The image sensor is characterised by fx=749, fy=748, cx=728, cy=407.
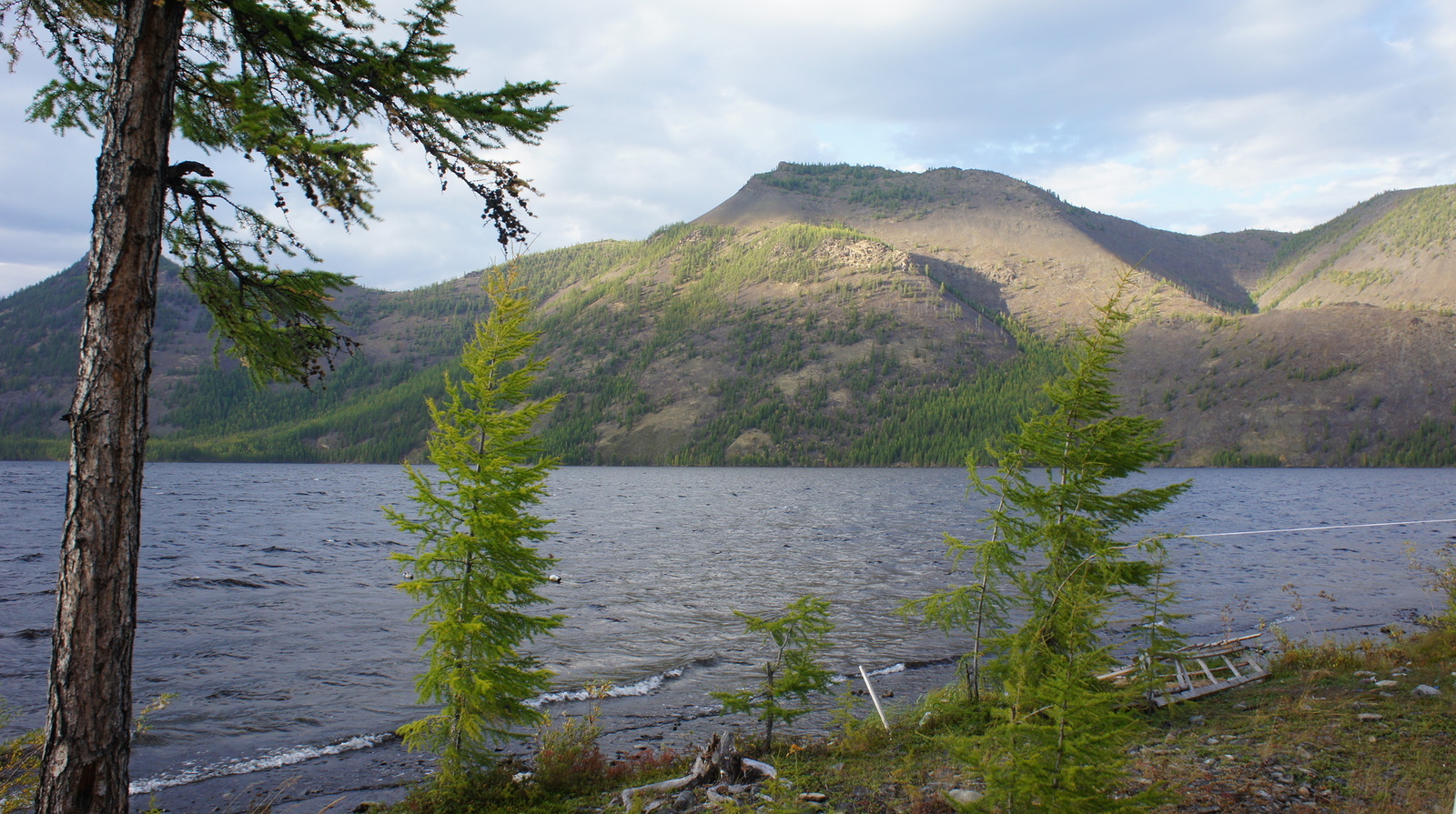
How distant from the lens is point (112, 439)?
230 inches

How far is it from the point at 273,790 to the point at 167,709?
782 cm

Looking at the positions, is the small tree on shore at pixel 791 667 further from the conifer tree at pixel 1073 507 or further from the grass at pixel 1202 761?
the conifer tree at pixel 1073 507

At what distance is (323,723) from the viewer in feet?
61.3

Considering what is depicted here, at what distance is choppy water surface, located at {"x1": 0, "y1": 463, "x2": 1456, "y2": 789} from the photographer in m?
20.4

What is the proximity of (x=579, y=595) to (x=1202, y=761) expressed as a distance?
29.6 metres

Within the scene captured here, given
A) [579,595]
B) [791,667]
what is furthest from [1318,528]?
[791,667]

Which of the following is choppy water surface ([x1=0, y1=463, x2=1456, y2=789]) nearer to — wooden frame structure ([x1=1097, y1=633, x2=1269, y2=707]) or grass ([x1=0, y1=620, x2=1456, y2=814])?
grass ([x1=0, y1=620, x2=1456, y2=814])

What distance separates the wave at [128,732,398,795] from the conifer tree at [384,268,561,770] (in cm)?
665

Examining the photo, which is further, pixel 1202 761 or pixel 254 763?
pixel 254 763

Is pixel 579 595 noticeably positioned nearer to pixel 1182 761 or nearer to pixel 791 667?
pixel 791 667

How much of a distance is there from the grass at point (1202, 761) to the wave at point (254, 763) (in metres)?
5.87

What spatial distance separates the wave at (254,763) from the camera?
1495 centimetres

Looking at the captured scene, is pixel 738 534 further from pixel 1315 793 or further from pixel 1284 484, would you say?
pixel 1284 484

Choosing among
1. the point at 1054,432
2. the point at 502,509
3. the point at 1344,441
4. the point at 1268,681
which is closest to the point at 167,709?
the point at 502,509
